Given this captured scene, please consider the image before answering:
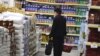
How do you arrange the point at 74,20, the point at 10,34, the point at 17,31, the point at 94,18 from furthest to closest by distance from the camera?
1. the point at 74,20
2. the point at 17,31
3. the point at 10,34
4. the point at 94,18

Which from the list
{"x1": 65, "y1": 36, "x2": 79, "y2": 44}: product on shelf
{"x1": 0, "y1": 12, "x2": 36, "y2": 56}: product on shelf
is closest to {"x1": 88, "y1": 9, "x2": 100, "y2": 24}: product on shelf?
{"x1": 0, "y1": 12, "x2": 36, "y2": 56}: product on shelf

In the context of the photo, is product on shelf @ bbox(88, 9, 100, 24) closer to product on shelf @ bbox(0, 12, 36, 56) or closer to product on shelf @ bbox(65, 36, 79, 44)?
product on shelf @ bbox(0, 12, 36, 56)

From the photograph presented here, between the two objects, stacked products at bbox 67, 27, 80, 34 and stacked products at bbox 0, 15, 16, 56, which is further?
stacked products at bbox 67, 27, 80, 34

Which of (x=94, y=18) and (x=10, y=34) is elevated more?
(x=94, y=18)

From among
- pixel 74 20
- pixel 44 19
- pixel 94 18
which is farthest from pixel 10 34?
pixel 74 20

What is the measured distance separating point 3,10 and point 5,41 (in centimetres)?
266

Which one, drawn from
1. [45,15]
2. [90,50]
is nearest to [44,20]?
A: [45,15]

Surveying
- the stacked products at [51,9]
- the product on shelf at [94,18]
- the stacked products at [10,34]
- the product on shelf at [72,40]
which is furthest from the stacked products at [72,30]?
the product on shelf at [94,18]

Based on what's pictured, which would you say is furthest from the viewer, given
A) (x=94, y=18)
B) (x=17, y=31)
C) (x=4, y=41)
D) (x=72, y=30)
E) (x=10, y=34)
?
(x=72, y=30)

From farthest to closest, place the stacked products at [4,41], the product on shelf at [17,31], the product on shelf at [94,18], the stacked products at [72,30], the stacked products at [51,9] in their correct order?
the stacked products at [72,30] → the stacked products at [51,9] → the product on shelf at [17,31] → the product on shelf at [94,18] → the stacked products at [4,41]

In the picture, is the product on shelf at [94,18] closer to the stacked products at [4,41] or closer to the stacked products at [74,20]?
the stacked products at [4,41]

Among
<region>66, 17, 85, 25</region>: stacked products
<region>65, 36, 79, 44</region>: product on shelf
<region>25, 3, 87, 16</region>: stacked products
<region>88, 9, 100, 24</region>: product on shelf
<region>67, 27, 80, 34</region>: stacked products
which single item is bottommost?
<region>65, 36, 79, 44</region>: product on shelf

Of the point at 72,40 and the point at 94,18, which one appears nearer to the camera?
the point at 94,18

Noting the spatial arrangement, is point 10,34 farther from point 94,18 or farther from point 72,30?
point 72,30
